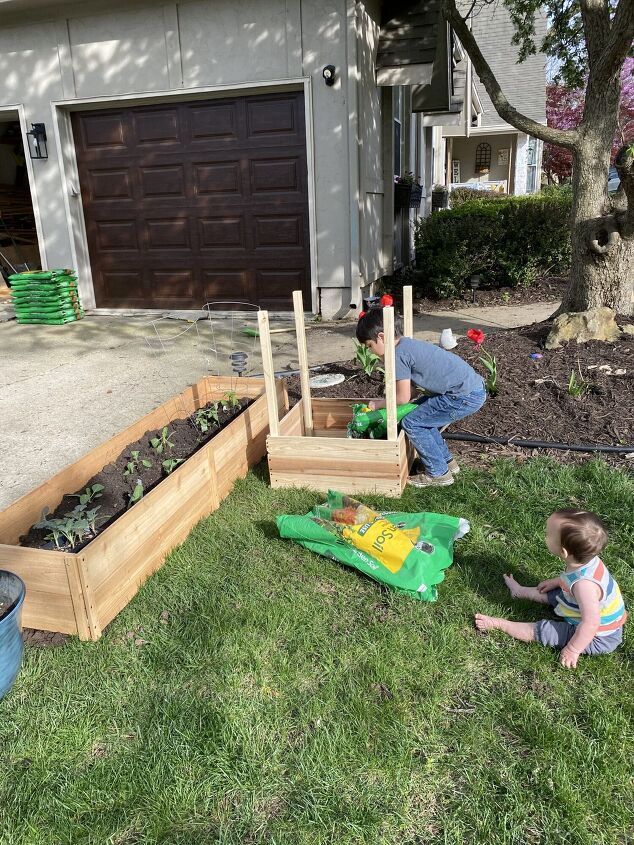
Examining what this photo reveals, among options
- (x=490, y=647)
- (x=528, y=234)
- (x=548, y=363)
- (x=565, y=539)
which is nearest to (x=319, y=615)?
(x=490, y=647)

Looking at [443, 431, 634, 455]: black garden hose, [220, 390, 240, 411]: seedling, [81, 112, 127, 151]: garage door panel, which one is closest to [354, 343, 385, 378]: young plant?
[443, 431, 634, 455]: black garden hose

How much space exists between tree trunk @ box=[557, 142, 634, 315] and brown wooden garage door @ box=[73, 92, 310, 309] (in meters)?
3.70

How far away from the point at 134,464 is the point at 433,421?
66.9 inches

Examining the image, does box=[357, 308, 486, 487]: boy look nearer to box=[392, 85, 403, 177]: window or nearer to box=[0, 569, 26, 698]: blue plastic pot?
box=[0, 569, 26, 698]: blue plastic pot

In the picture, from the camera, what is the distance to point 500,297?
10.1m

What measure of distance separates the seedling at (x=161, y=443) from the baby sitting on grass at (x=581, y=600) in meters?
2.19

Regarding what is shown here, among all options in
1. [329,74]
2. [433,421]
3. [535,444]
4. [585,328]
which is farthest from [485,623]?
[329,74]

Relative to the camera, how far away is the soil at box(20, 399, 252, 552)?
3138 millimetres

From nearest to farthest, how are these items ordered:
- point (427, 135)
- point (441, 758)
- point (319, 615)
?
point (441, 758)
point (319, 615)
point (427, 135)

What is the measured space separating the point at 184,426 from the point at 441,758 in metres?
2.71

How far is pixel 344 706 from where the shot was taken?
2295 millimetres

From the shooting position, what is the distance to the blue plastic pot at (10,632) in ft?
7.52

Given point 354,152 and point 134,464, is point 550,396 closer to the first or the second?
point 134,464

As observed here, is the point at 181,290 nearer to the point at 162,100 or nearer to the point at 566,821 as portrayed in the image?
the point at 162,100
